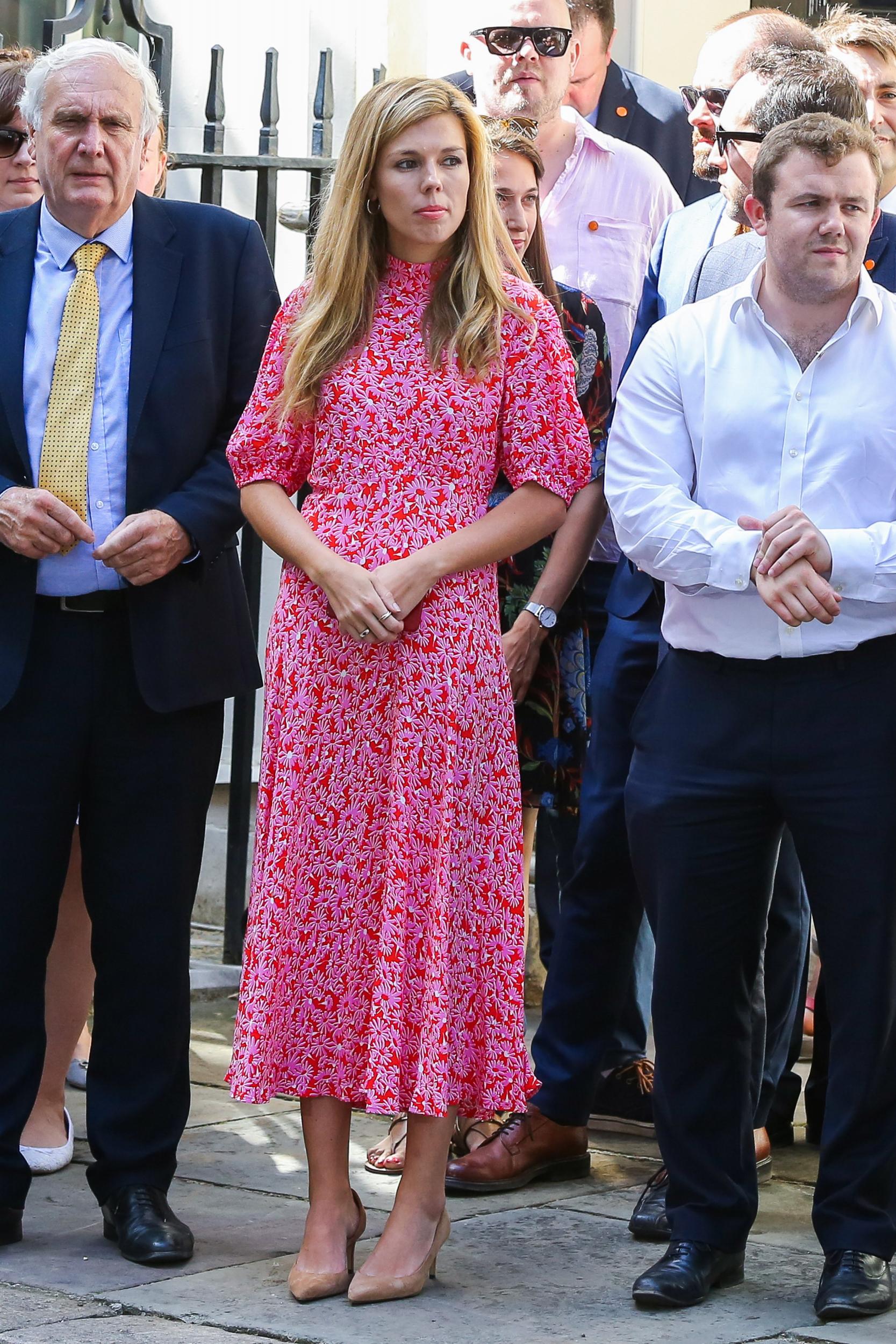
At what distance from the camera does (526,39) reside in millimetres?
4734

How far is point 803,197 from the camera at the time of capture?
11.1 ft

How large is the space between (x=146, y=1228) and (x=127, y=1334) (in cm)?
45

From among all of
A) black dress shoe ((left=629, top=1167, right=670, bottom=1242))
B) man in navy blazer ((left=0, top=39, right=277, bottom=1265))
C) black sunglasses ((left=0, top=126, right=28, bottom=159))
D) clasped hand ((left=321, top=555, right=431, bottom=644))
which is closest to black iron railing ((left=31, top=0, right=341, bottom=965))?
black sunglasses ((left=0, top=126, right=28, bottom=159))

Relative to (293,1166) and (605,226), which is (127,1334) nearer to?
(293,1166)

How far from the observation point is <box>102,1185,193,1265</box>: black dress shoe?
143 inches

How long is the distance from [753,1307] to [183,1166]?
144cm

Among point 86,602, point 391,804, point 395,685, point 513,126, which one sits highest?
point 513,126

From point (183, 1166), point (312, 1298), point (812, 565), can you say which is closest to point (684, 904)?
point (812, 565)

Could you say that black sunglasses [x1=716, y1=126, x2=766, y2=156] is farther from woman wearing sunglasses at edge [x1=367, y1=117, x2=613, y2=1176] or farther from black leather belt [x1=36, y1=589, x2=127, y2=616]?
black leather belt [x1=36, y1=589, x2=127, y2=616]

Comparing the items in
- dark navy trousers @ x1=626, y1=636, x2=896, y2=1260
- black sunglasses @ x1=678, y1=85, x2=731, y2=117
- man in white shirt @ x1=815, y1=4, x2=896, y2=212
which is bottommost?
dark navy trousers @ x1=626, y1=636, x2=896, y2=1260

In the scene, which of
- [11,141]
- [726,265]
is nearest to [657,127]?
[726,265]

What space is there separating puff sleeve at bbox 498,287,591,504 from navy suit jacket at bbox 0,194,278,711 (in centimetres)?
58

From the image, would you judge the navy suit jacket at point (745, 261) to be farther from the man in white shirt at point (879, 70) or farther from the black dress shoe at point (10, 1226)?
the black dress shoe at point (10, 1226)

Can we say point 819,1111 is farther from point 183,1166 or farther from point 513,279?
point 513,279
